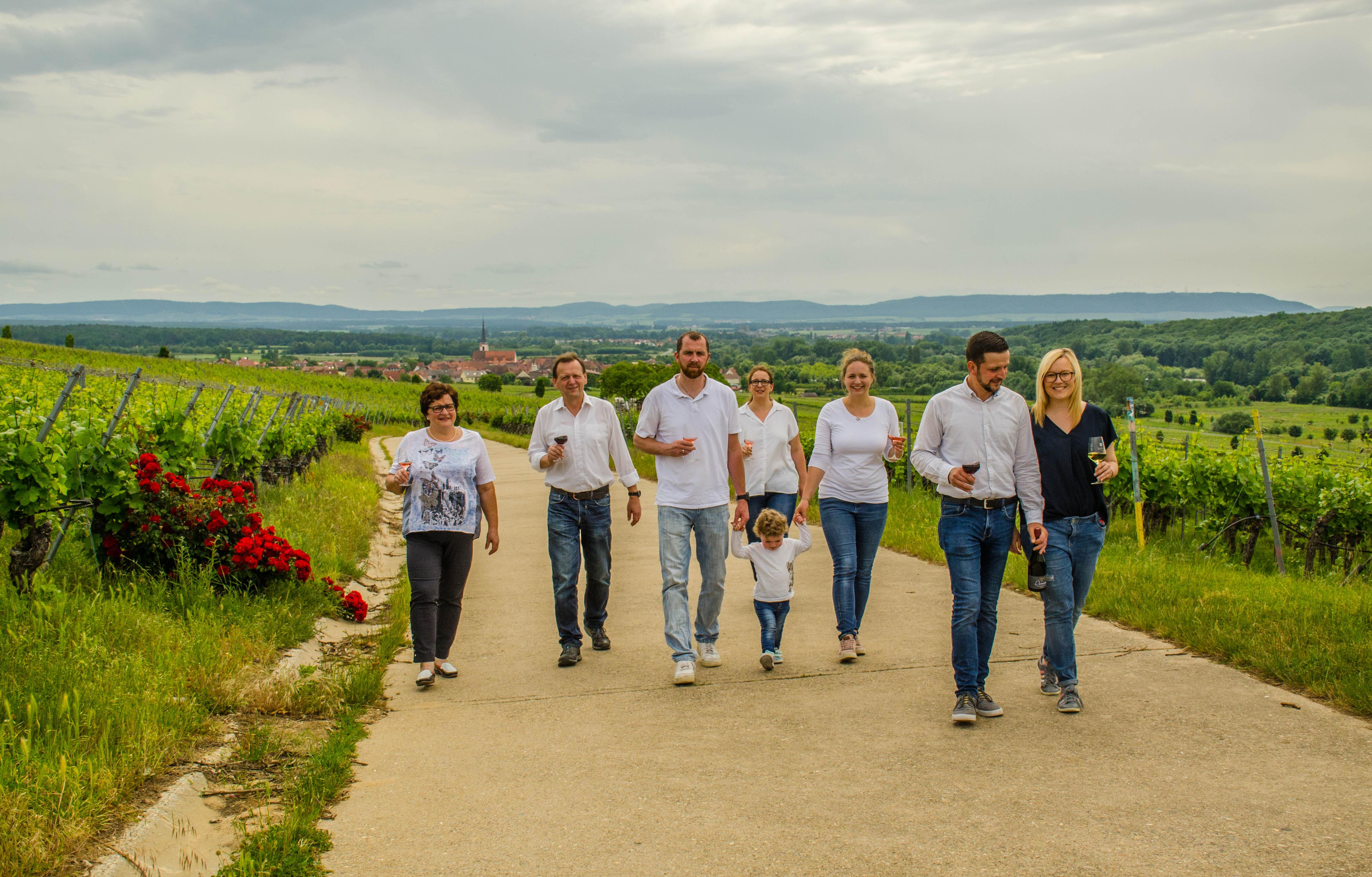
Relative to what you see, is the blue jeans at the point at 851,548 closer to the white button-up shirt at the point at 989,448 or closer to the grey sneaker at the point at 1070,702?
the white button-up shirt at the point at 989,448

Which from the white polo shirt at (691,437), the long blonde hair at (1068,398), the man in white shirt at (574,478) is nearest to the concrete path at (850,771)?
the man in white shirt at (574,478)

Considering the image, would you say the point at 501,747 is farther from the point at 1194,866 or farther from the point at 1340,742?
the point at 1340,742

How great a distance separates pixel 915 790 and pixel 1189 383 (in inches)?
1122

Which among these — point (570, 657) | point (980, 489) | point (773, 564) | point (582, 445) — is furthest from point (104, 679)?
point (980, 489)

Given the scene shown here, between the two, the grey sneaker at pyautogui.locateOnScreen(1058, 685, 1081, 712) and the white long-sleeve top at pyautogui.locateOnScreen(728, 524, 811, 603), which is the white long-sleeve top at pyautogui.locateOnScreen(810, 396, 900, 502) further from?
the grey sneaker at pyautogui.locateOnScreen(1058, 685, 1081, 712)

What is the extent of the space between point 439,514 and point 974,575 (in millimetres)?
3091

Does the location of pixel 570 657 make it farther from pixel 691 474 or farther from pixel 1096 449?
pixel 1096 449

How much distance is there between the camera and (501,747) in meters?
4.62

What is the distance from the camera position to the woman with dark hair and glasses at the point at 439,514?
5797 millimetres

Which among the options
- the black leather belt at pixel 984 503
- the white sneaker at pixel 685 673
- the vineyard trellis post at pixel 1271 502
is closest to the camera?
the black leather belt at pixel 984 503

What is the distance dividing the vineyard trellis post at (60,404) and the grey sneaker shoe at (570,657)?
3.45m

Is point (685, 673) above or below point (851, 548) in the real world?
below

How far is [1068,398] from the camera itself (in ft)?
16.5

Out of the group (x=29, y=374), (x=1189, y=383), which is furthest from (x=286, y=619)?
(x=1189, y=383)
